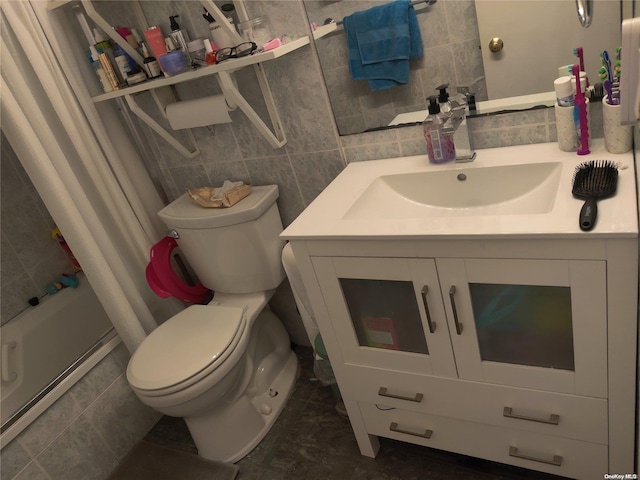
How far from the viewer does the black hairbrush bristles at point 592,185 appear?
88cm

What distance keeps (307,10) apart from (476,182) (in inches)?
27.6

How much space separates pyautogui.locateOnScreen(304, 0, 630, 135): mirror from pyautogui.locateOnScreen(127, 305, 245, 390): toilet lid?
2.63 feet

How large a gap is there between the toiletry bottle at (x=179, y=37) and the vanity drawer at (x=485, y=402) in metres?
1.09

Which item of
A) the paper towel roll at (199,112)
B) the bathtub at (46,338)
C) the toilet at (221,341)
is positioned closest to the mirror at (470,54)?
the paper towel roll at (199,112)

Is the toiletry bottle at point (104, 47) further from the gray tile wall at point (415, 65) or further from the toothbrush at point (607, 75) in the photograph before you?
the toothbrush at point (607, 75)

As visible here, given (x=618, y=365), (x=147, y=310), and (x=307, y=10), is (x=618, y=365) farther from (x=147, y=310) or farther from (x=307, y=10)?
(x=147, y=310)

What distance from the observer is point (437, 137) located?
4.29 ft

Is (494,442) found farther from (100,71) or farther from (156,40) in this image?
(100,71)

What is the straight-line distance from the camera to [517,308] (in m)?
1.07

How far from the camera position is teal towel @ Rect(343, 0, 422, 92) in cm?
130

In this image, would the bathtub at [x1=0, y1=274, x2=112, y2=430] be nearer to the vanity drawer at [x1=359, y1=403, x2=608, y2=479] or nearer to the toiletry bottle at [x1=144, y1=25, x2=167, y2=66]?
the toiletry bottle at [x1=144, y1=25, x2=167, y2=66]

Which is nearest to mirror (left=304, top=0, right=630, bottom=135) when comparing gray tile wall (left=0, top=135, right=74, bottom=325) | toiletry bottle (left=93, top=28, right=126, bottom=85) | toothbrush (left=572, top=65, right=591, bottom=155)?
toothbrush (left=572, top=65, right=591, bottom=155)

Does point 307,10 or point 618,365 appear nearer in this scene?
point 618,365

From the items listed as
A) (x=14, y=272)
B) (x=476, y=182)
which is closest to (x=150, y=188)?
(x=14, y=272)
